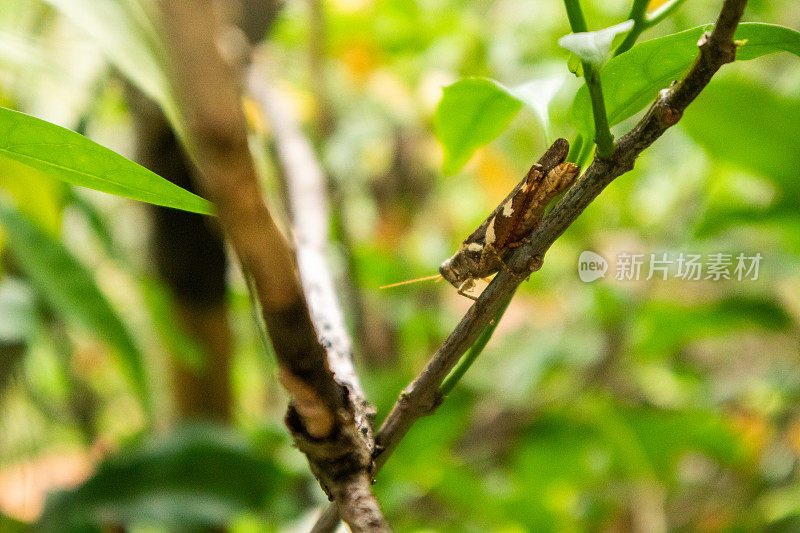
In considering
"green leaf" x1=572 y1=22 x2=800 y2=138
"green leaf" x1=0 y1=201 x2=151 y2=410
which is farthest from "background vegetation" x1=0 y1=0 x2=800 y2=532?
"green leaf" x1=572 y1=22 x2=800 y2=138

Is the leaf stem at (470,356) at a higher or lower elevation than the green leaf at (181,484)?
lower

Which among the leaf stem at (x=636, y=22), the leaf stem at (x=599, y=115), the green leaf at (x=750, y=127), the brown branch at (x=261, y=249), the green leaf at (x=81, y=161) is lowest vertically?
the brown branch at (x=261, y=249)

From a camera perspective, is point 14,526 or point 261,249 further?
point 14,526

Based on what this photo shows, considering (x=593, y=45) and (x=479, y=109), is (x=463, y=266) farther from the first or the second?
(x=593, y=45)

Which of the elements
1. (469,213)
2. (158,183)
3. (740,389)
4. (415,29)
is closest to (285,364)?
(158,183)

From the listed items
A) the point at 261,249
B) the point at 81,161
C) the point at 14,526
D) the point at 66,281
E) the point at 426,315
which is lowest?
the point at 261,249

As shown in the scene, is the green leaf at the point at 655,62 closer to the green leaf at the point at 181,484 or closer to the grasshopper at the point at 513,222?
the grasshopper at the point at 513,222

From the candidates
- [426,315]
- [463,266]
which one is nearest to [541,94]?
[463,266]

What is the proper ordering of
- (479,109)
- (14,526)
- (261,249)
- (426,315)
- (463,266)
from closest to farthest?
1. (261,249)
2. (479,109)
3. (463,266)
4. (14,526)
5. (426,315)

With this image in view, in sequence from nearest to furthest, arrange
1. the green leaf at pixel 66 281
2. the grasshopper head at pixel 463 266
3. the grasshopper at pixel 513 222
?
the grasshopper at pixel 513 222 < the grasshopper head at pixel 463 266 < the green leaf at pixel 66 281

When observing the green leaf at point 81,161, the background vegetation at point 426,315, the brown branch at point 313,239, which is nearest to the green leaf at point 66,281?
the background vegetation at point 426,315
